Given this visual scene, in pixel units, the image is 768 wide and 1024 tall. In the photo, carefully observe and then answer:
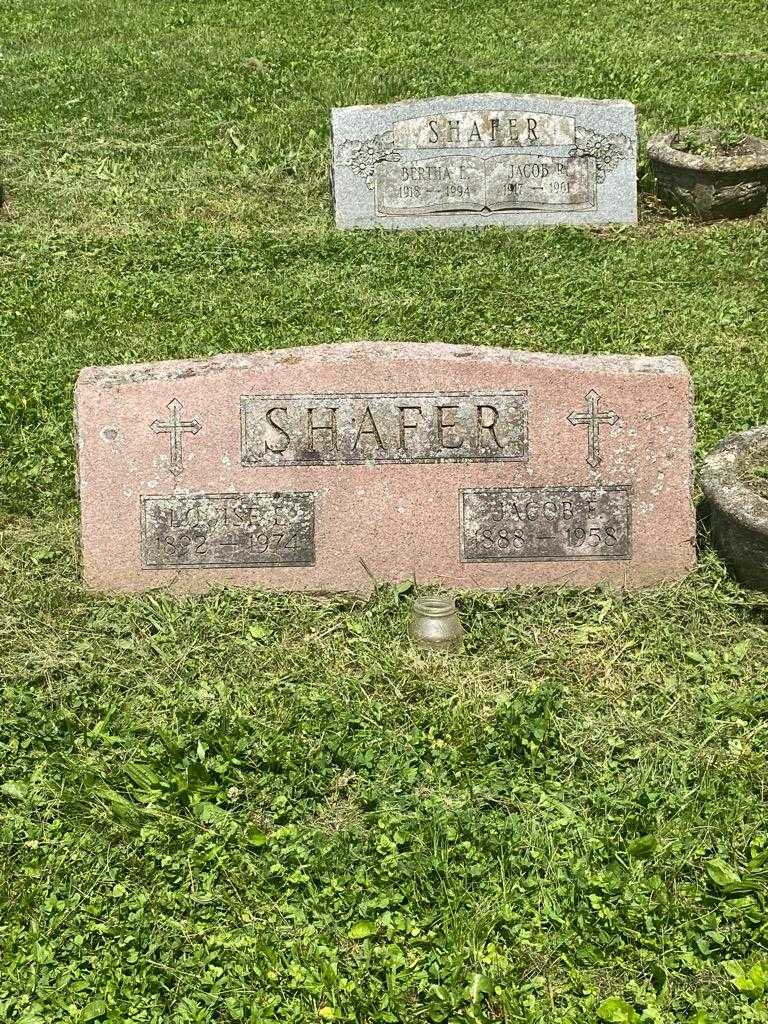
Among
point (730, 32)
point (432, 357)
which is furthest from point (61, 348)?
point (730, 32)

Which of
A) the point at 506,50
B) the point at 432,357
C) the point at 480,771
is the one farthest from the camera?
the point at 506,50

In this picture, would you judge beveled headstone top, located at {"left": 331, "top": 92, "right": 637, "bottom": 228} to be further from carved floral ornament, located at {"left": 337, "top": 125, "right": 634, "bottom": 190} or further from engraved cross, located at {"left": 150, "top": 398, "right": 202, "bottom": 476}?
engraved cross, located at {"left": 150, "top": 398, "right": 202, "bottom": 476}

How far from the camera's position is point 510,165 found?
368 inches

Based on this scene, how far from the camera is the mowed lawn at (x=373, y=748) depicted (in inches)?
130

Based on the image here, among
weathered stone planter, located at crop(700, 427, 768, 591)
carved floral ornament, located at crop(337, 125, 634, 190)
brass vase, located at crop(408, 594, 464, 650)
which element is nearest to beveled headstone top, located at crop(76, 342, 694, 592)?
weathered stone planter, located at crop(700, 427, 768, 591)

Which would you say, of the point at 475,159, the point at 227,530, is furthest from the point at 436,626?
the point at 475,159

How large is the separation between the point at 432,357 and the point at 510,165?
16.3 feet

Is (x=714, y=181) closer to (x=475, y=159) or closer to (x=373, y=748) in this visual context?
(x=475, y=159)

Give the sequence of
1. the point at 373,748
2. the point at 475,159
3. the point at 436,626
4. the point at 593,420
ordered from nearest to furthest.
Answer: the point at 373,748 → the point at 436,626 → the point at 593,420 → the point at 475,159

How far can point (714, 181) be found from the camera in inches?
363

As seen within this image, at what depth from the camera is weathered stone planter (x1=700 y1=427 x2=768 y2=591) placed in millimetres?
4768

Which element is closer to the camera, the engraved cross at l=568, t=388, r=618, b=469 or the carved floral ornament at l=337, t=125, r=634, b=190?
the engraved cross at l=568, t=388, r=618, b=469

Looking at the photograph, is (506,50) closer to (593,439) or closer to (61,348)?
(61,348)

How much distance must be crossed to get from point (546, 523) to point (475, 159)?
5169 mm
